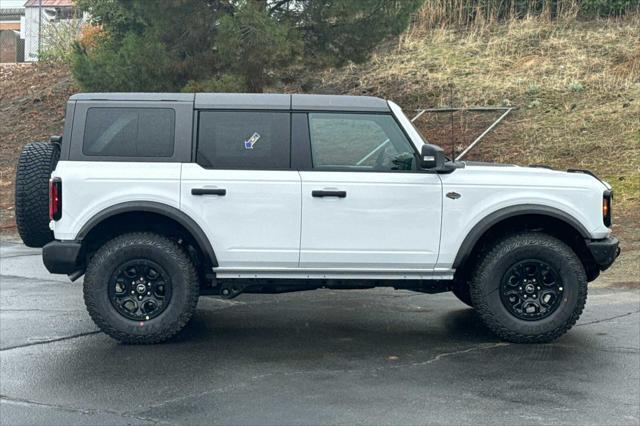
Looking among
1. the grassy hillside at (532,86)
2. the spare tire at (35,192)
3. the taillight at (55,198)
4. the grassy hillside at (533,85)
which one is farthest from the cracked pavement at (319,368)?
the grassy hillside at (533,85)

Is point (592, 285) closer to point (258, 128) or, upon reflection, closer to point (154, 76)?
point (258, 128)

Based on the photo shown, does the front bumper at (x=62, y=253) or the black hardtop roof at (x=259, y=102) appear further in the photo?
the black hardtop roof at (x=259, y=102)

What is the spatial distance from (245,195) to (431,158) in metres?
1.47

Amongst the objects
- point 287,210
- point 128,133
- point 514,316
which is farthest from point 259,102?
point 514,316

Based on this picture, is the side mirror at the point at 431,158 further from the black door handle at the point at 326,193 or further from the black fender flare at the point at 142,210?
the black fender flare at the point at 142,210

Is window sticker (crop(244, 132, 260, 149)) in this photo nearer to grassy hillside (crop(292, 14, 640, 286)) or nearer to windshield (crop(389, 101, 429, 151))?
windshield (crop(389, 101, 429, 151))

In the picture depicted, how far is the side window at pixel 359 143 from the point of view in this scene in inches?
305

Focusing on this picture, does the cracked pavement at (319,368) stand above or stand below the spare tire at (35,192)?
below

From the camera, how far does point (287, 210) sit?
25.0 feet

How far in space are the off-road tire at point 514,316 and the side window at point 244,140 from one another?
1846 millimetres

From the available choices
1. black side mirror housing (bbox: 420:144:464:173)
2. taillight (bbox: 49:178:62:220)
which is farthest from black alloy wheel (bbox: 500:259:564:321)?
taillight (bbox: 49:178:62:220)

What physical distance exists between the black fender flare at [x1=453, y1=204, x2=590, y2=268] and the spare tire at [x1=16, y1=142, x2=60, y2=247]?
11.1ft

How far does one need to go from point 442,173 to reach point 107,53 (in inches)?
419

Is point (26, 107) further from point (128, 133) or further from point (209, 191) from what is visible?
point (209, 191)
